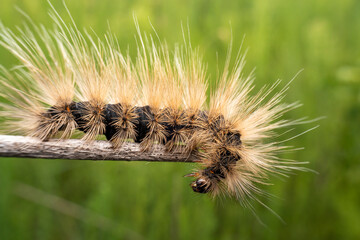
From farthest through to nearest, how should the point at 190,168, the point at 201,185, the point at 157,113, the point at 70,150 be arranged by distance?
the point at 190,168
the point at 157,113
the point at 201,185
the point at 70,150

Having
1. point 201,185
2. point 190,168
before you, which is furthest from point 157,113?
point 190,168

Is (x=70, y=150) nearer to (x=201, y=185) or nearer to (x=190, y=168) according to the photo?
(x=201, y=185)

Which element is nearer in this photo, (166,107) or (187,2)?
(166,107)

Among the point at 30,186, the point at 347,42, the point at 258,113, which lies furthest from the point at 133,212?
the point at 347,42

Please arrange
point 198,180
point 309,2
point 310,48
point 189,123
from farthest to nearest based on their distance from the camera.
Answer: point 309,2 → point 310,48 → point 189,123 → point 198,180

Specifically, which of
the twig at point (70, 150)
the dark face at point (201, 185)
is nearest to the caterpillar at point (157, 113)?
the dark face at point (201, 185)

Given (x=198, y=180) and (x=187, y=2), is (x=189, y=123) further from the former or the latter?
(x=187, y=2)

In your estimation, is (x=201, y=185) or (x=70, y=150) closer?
(x=70, y=150)
